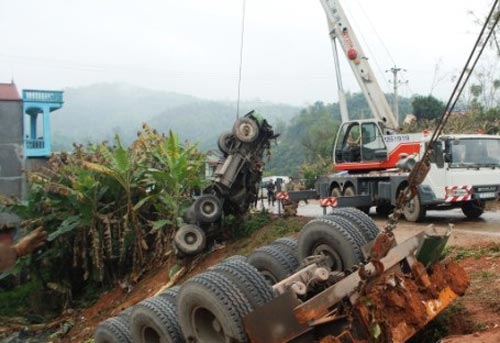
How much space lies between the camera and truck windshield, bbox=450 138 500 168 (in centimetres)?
1191

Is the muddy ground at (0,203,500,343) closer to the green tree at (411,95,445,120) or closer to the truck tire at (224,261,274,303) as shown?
the truck tire at (224,261,274,303)

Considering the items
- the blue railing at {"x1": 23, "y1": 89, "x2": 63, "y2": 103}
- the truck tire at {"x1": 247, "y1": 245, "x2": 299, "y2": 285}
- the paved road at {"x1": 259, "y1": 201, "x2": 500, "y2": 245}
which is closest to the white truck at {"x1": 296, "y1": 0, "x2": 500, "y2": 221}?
the paved road at {"x1": 259, "y1": 201, "x2": 500, "y2": 245}

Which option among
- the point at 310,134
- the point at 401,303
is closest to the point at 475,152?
the point at 401,303

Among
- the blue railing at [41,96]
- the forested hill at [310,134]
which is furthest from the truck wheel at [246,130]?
the forested hill at [310,134]

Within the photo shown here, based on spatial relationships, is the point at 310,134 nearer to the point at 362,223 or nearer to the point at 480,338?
the point at 362,223

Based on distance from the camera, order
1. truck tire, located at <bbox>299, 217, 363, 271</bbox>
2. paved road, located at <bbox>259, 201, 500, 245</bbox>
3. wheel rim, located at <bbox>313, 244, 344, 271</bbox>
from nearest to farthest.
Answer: truck tire, located at <bbox>299, 217, 363, 271</bbox>
wheel rim, located at <bbox>313, 244, 344, 271</bbox>
paved road, located at <bbox>259, 201, 500, 245</bbox>

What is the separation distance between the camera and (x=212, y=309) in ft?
13.8

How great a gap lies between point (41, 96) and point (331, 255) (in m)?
21.5

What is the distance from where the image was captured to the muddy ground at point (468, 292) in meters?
5.03

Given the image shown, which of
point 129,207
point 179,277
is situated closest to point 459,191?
point 179,277

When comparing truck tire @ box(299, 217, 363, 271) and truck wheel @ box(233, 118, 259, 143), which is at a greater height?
truck wheel @ box(233, 118, 259, 143)

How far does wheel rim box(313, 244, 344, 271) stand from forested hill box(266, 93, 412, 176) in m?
36.6

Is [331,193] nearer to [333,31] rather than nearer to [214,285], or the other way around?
[333,31]

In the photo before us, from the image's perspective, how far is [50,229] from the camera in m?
12.9
